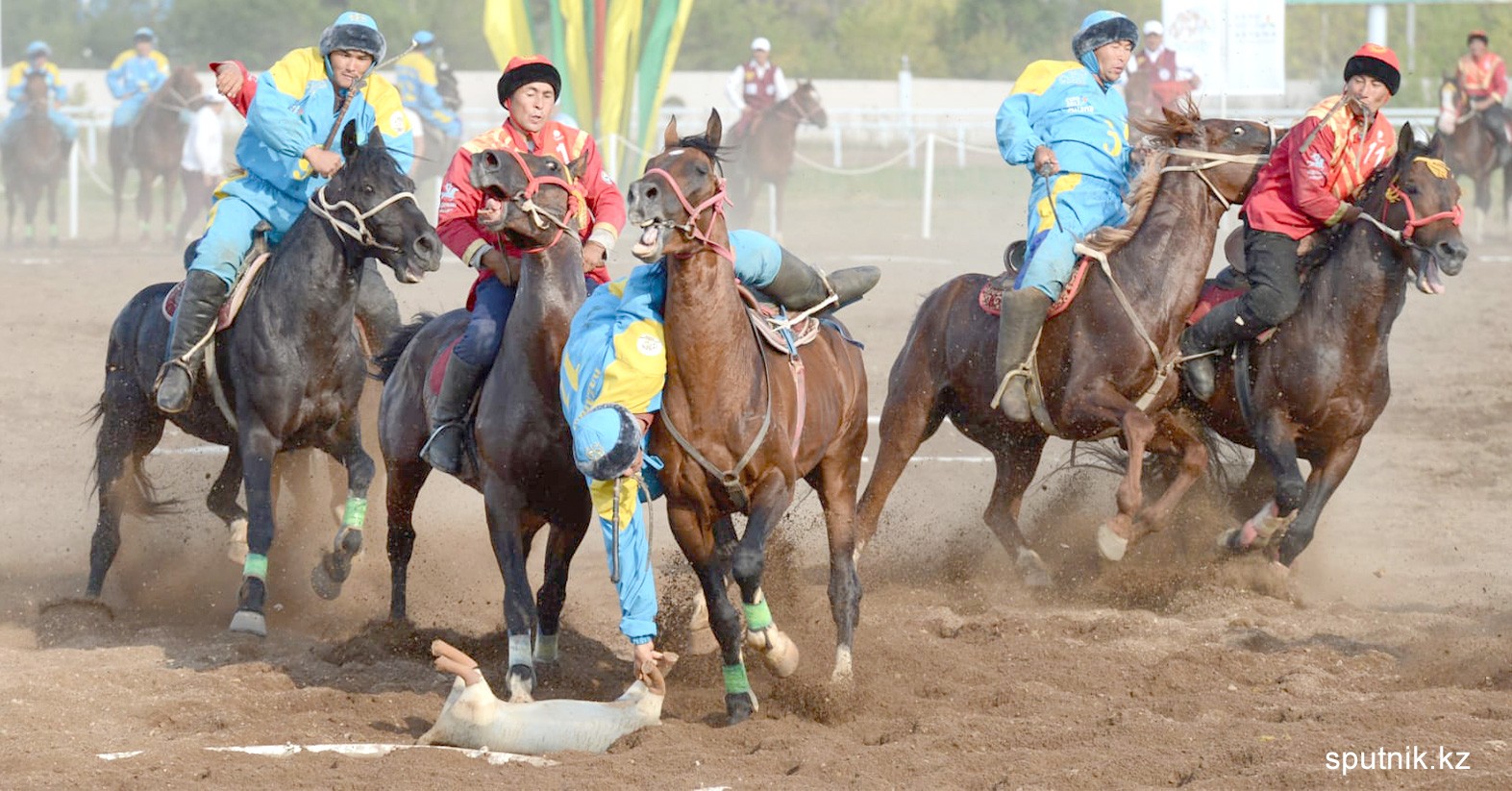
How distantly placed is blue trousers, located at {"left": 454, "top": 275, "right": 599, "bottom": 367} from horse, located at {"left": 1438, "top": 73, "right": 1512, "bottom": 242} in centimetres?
1621

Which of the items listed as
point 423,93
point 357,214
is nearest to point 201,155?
point 423,93

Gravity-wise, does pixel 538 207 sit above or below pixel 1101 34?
below

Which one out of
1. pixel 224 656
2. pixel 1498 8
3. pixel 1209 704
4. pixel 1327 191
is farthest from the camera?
pixel 1498 8

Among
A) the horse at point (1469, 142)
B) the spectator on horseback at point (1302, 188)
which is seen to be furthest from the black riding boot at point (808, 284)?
the horse at point (1469, 142)

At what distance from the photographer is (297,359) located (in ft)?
25.0

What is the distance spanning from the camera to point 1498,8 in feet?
111

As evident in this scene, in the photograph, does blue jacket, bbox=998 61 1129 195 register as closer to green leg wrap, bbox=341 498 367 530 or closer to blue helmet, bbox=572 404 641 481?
blue helmet, bbox=572 404 641 481

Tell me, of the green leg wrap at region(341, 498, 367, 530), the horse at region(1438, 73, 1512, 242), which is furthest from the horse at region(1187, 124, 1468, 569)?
the horse at region(1438, 73, 1512, 242)

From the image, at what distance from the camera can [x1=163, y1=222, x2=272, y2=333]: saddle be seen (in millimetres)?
7711

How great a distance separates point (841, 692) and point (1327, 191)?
324 centimetres

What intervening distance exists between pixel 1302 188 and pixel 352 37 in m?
4.12

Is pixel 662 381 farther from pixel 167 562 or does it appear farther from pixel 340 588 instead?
pixel 167 562

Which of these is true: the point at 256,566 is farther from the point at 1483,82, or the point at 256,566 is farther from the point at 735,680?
the point at 1483,82

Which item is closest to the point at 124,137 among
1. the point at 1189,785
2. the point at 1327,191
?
the point at 1327,191
